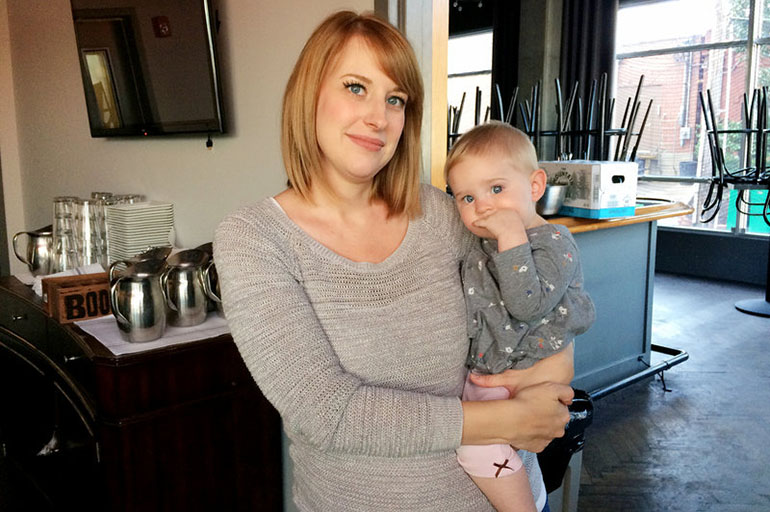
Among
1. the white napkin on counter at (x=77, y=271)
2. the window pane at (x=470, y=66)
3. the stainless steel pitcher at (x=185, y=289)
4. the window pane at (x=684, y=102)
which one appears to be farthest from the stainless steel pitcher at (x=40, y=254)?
the window pane at (x=684, y=102)

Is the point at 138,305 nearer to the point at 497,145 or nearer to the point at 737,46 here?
the point at 497,145

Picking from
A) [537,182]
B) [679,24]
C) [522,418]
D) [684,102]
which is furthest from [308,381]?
[679,24]

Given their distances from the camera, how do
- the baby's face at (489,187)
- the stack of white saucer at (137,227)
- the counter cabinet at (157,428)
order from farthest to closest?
1. the stack of white saucer at (137,227)
2. the counter cabinet at (157,428)
3. the baby's face at (489,187)

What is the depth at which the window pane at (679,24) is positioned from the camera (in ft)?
23.3

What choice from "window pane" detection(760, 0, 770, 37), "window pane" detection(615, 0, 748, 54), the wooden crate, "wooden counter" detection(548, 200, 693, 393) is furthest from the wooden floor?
"window pane" detection(615, 0, 748, 54)

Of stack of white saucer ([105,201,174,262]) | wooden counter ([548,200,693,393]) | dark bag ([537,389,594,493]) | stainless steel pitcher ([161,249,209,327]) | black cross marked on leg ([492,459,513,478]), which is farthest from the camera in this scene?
wooden counter ([548,200,693,393])

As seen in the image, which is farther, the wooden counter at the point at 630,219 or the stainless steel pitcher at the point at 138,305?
the wooden counter at the point at 630,219

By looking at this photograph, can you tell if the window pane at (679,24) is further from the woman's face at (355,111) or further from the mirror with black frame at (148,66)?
the woman's face at (355,111)

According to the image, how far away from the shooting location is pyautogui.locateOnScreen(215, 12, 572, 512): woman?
1041 millimetres

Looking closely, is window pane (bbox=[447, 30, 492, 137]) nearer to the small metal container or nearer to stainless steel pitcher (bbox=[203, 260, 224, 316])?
the small metal container

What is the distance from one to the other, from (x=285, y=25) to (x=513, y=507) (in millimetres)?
1702

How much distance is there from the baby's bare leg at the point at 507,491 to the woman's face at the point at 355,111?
0.64 m

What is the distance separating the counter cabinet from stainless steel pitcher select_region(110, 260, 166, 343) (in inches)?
3.5

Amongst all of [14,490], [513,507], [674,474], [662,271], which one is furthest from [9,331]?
[662,271]
